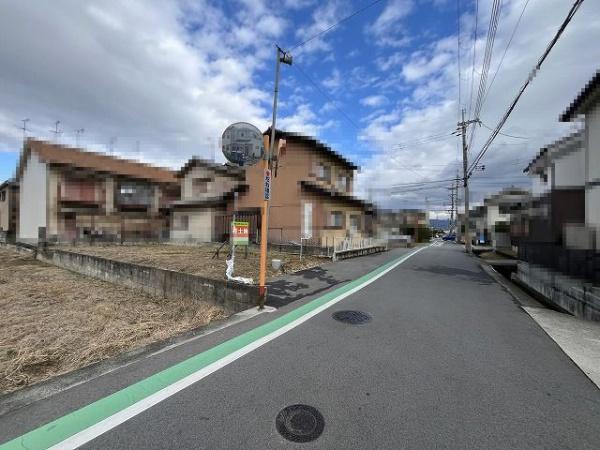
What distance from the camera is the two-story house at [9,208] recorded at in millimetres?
23125

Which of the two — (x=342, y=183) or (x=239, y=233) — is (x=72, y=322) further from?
(x=342, y=183)

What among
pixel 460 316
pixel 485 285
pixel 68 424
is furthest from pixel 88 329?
pixel 485 285

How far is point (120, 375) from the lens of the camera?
112 inches

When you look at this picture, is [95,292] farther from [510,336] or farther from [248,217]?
[510,336]

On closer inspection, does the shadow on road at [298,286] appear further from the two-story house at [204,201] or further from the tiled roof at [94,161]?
the tiled roof at [94,161]

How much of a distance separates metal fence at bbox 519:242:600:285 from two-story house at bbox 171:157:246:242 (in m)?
15.2

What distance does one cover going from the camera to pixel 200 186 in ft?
72.3

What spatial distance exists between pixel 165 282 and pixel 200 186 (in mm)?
15628

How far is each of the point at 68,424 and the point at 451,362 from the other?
13.0ft

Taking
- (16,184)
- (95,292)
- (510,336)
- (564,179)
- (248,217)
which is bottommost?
(95,292)

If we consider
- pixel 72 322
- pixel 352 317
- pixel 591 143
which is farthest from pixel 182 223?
pixel 591 143

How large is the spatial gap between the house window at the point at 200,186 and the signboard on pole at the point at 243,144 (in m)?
17.4

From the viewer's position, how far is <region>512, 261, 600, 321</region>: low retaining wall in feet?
17.4

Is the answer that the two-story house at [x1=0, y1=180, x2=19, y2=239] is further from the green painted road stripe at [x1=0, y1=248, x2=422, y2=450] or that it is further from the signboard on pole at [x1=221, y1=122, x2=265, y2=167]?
the green painted road stripe at [x1=0, y1=248, x2=422, y2=450]
